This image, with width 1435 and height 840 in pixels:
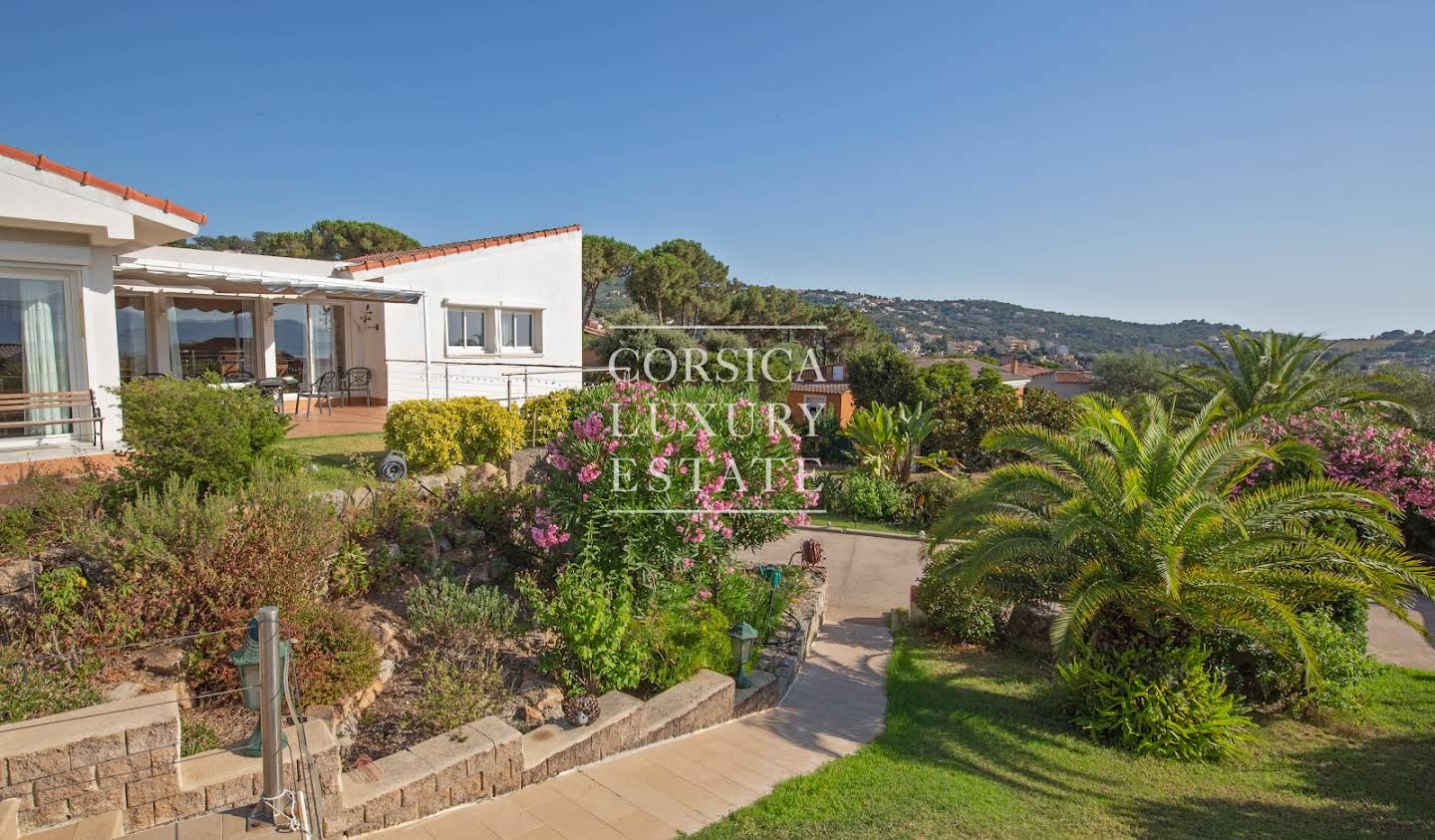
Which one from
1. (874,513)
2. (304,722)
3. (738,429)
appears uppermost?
(738,429)

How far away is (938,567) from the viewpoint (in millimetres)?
8555

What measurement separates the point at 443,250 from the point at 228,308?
16.5 ft

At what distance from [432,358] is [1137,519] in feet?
49.3

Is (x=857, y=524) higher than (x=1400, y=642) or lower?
higher

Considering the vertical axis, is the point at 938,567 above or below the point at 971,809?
above

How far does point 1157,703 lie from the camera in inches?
245

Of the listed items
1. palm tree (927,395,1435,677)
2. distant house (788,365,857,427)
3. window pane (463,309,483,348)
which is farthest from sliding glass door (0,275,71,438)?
distant house (788,365,857,427)

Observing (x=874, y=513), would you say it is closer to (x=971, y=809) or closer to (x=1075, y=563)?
(x=1075, y=563)

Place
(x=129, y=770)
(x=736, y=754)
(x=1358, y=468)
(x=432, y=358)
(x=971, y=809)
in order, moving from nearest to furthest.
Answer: (x=129, y=770) < (x=971, y=809) < (x=736, y=754) < (x=1358, y=468) < (x=432, y=358)

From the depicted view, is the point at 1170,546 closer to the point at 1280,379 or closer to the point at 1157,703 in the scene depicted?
the point at 1157,703

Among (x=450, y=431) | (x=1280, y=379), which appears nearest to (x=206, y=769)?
(x=450, y=431)

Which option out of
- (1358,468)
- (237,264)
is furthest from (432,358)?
(1358,468)

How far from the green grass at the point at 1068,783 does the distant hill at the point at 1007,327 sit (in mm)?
69577

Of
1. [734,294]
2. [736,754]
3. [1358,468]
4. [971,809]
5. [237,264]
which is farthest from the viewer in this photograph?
[734,294]
